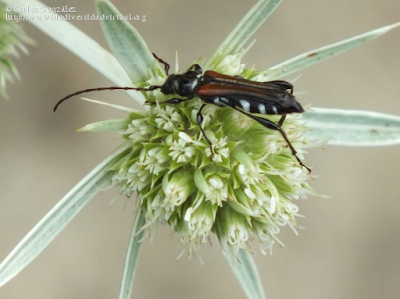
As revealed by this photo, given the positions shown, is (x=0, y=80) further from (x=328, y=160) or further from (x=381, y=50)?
(x=381, y=50)

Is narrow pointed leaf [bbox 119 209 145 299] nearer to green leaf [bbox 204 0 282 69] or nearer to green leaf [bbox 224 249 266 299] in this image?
green leaf [bbox 224 249 266 299]

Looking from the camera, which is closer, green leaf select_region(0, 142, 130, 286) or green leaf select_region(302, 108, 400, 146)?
green leaf select_region(0, 142, 130, 286)

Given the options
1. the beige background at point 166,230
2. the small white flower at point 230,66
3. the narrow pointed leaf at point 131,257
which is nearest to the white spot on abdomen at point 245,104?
the small white flower at point 230,66

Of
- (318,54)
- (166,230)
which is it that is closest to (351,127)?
(318,54)

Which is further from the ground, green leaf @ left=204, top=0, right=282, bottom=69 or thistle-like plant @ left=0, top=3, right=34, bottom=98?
thistle-like plant @ left=0, top=3, right=34, bottom=98

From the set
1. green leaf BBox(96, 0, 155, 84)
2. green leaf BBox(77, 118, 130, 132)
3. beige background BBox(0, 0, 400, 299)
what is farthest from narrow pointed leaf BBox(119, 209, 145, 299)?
beige background BBox(0, 0, 400, 299)

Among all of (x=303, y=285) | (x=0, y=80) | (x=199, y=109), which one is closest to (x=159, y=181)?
(x=199, y=109)

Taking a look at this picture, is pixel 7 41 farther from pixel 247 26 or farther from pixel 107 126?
pixel 247 26
